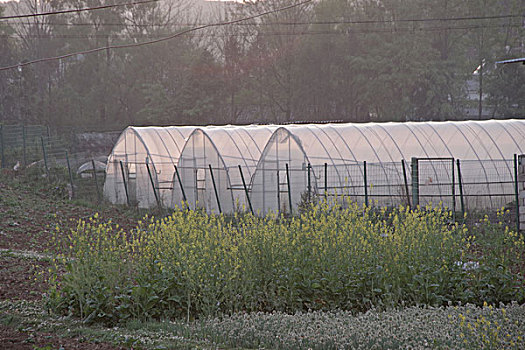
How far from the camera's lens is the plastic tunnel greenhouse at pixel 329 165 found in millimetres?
17438

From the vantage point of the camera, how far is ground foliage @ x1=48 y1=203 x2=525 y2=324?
7160 mm

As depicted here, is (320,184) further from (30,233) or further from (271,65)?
(271,65)

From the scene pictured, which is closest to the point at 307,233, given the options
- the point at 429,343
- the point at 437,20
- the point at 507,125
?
the point at 429,343

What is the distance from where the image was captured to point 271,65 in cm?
4497

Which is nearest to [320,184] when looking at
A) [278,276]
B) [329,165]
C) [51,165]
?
[329,165]

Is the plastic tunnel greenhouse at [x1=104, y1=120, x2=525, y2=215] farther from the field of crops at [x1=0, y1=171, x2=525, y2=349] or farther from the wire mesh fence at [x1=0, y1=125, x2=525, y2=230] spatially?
the field of crops at [x1=0, y1=171, x2=525, y2=349]

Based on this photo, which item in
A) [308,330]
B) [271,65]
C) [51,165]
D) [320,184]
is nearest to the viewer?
[308,330]

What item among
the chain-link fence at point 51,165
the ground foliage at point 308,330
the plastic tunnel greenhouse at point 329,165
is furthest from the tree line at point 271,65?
the ground foliage at point 308,330

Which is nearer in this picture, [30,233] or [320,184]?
[30,233]

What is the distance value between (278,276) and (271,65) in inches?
1525

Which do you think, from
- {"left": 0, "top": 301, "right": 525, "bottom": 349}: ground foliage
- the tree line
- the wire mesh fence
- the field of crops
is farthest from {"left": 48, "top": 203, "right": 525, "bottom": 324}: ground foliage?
the tree line

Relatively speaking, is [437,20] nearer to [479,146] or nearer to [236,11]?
[236,11]

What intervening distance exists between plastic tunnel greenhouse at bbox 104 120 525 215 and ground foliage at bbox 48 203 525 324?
26.8ft

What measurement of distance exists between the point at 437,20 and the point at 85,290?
39739 millimetres
